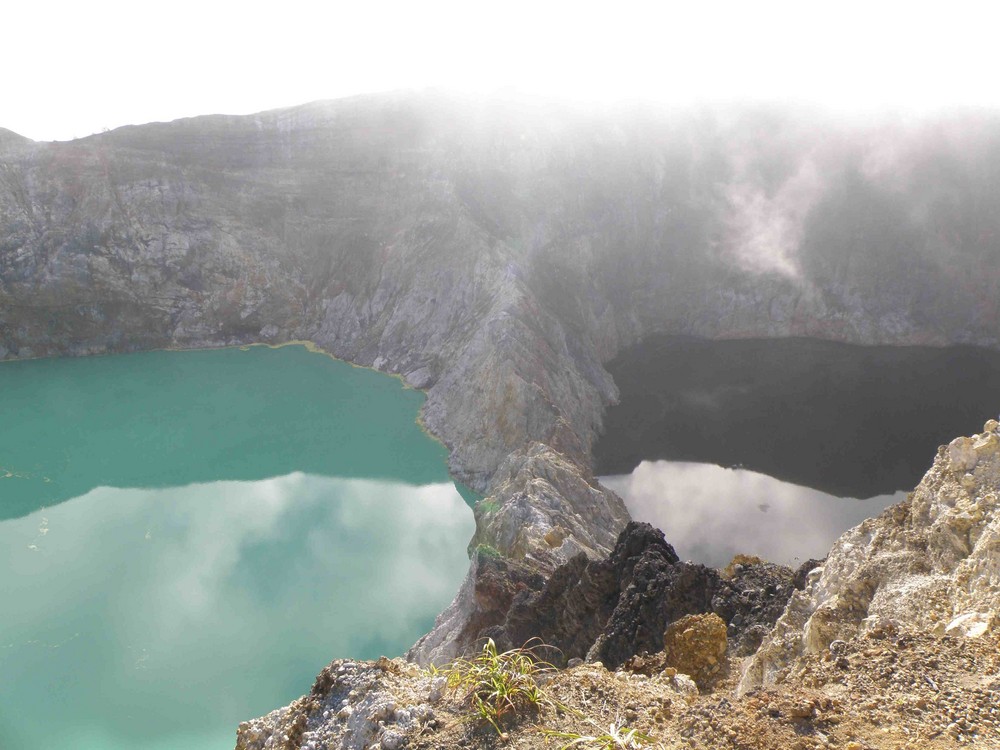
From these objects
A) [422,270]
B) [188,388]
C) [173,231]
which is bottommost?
[188,388]

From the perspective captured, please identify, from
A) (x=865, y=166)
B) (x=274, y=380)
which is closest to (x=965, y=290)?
(x=865, y=166)

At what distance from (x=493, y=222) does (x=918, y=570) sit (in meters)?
33.0

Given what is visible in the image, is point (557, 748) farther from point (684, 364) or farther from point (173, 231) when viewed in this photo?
point (173, 231)

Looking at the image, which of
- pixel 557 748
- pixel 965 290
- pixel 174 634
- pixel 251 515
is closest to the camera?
pixel 557 748

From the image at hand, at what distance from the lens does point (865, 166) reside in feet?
134

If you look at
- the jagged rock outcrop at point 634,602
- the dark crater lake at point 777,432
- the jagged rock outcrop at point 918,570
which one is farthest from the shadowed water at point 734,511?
the jagged rock outcrop at point 918,570

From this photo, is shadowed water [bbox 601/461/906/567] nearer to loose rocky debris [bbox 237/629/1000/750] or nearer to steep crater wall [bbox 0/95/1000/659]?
steep crater wall [bbox 0/95/1000/659]

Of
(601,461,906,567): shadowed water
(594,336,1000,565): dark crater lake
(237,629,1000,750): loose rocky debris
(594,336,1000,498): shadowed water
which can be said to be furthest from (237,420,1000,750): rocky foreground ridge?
(594,336,1000,498): shadowed water

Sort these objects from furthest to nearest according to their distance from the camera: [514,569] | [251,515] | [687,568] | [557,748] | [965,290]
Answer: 1. [965,290]
2. [251,515]
3. [514,569]
4. [687,568]
5. [557,748]

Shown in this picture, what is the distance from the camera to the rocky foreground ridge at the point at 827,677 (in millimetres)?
3330

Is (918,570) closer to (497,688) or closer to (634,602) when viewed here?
(497,688)

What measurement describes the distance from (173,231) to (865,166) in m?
43.0

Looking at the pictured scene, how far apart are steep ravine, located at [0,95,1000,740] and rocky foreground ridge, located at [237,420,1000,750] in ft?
100

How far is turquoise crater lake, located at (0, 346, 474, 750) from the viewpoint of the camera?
16.2 m
